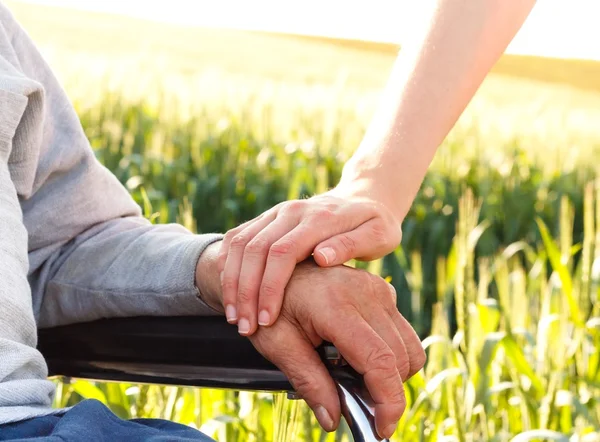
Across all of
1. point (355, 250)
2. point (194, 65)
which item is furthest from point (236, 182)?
point (194, 65)

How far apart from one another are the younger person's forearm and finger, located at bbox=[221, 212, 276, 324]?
0.50 feet

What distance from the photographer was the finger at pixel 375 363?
2.78 ft

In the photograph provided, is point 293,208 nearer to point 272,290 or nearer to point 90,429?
point 272,290

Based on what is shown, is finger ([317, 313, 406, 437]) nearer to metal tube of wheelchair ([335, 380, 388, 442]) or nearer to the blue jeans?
metal tube of wheelchair ([335, 380, 388, 442])

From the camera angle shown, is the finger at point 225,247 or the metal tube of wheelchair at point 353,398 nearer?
the metal tube of wheelchair at point 353,398

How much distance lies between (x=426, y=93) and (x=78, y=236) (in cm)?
45

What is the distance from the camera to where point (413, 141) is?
1070 millimetres

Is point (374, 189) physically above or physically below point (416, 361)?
above

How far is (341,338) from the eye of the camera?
33.8 inches

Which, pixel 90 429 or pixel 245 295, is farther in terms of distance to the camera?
pixel 245 295

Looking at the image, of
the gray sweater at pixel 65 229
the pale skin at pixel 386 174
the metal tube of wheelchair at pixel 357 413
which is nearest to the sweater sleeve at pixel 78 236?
the gray sweater at pixel 65 229

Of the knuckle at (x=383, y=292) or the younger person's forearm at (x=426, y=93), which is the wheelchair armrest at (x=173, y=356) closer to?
the knuckle at (x=383, y=292)

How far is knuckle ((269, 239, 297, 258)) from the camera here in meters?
0.90

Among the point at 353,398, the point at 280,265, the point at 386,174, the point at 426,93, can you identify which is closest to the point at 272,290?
the point at 280,265
